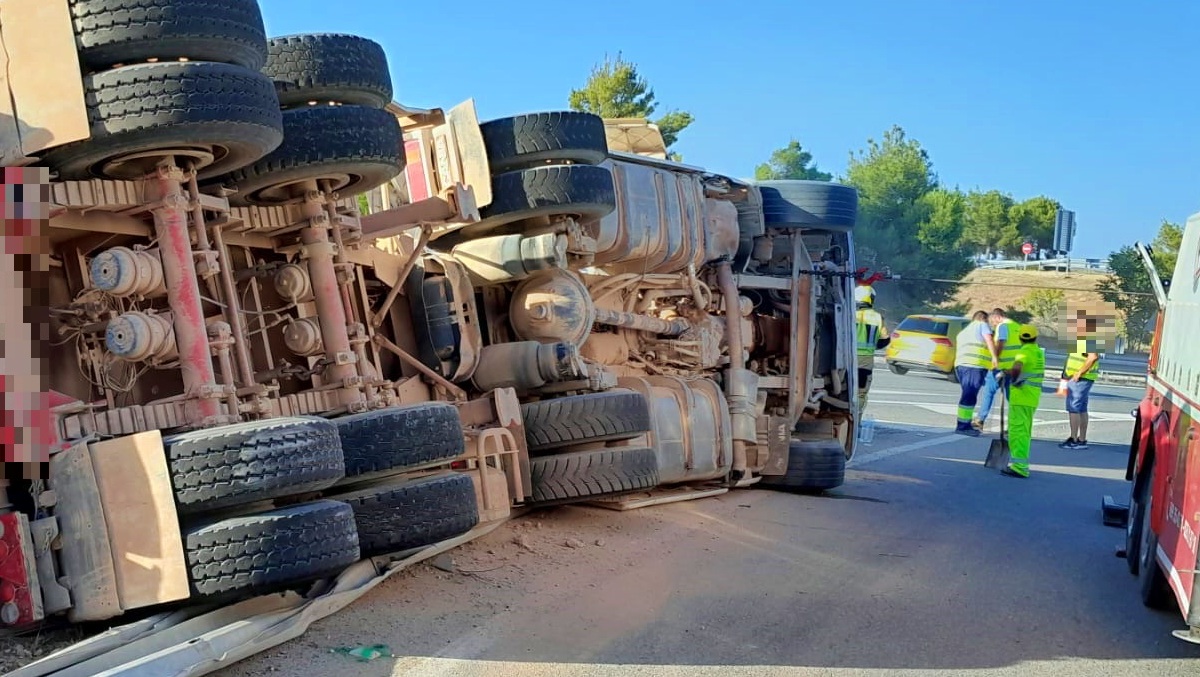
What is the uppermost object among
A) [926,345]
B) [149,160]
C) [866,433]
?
[149,160]

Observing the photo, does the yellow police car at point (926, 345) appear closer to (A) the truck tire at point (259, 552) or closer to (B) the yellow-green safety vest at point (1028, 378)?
(B) the yellow-green safety vest at point (1028, 378)

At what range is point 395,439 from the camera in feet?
14.4

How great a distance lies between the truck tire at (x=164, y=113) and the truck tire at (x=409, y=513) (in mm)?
→ 1406

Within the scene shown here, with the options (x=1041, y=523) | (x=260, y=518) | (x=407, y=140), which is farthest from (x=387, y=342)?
(x=1041, y=523)

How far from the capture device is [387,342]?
5.79m

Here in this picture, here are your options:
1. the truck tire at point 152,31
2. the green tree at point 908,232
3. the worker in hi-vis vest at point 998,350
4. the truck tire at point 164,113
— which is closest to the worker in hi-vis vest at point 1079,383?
the worker in hi-vis vest at point 998,350

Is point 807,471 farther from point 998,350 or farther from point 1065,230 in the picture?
point 1065,230

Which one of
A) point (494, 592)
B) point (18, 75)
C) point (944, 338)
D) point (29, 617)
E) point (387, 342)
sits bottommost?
point (944, 338)

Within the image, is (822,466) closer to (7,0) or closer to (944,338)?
(7,0)

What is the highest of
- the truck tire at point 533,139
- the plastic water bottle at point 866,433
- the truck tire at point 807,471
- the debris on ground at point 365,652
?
the truck tire at point 533,139

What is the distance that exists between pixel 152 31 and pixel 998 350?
10176 mm

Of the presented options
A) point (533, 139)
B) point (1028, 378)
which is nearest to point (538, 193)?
point (533, 139)

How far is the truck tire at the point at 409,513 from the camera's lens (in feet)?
14.3

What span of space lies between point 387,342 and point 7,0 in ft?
8.33
